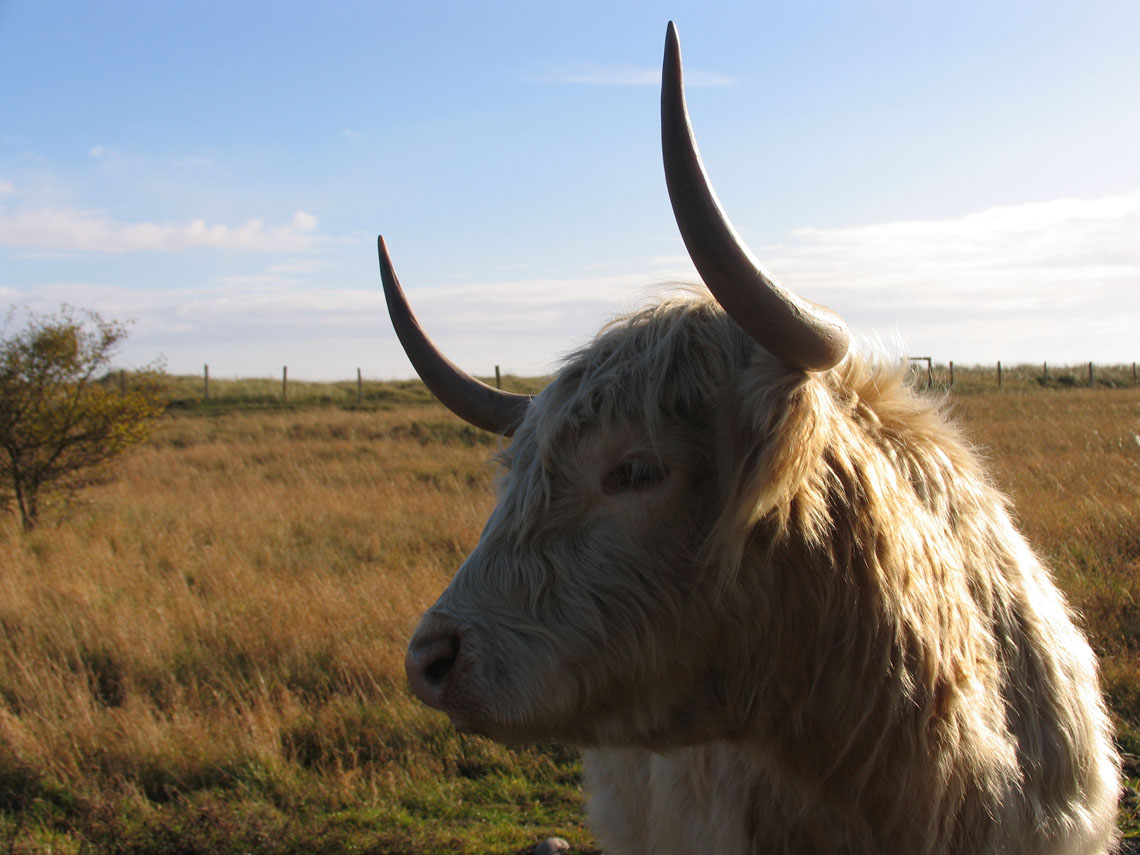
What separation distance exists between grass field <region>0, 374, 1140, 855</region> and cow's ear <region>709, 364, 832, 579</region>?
2.67 meters

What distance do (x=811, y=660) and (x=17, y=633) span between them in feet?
21.3

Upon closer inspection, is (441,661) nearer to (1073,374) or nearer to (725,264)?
(725,264)

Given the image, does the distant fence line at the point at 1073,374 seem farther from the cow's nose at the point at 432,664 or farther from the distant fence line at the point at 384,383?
the cow's nose at the point at 432,664

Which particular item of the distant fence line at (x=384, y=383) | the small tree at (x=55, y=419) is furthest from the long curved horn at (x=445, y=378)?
the distant fence line at (x=384, y=383)

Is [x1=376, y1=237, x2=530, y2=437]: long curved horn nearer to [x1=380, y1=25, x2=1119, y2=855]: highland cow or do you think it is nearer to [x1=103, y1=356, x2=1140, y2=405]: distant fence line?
[x1=380, y1=25, x2=1119, y2=855]: highland cow

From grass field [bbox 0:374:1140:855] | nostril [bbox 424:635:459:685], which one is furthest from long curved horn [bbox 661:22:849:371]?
grass field [bbox 0:374:1140:855]

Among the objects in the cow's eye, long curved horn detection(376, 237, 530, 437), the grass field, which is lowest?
the grass field

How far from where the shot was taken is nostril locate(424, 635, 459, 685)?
1892mm

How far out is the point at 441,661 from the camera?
6.28ft

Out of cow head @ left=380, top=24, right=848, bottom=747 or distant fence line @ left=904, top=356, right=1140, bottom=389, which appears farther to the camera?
distant fence line @ left=904, top=356, right=1140, bottom=389

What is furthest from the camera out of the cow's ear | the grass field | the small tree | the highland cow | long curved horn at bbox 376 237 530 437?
the small tree

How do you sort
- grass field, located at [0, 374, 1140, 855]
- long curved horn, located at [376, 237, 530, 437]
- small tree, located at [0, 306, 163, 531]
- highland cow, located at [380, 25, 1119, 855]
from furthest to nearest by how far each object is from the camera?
small tree, located at [0, 306, 163, 531] → grass field, located at [0, 374, 1140, 855] → long curved horn, located at [376, 237, 530, 437] → highland cow, located at [380, 25, 1119, 855]

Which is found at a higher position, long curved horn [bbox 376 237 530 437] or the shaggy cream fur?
long curved horn [bbox 376 237 530 437]

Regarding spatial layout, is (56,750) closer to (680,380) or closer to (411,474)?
(680,380)
